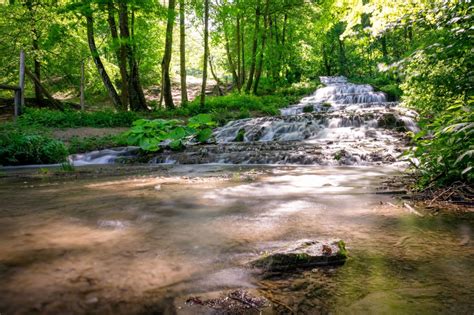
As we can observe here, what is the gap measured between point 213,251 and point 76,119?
14.6 m

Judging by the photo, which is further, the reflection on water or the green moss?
the green moss

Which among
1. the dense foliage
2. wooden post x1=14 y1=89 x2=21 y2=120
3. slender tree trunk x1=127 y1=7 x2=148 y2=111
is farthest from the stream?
slender tree trunk x1=127 y1=7 x2=148 y2=111

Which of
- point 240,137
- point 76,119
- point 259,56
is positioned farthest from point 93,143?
point 259,56

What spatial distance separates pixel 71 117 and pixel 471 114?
15.2 metres

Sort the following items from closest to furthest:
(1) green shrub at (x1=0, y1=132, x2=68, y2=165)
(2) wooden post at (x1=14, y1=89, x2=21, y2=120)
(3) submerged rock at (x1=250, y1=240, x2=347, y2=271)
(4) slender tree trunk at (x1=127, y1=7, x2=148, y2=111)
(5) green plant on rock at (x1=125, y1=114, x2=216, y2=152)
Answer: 1. (3) submerged rock at (x1=250, y1=240, x2=347, y2=271)
2. (1) green shrub at (x1=0, y1=132, x2=68, y2=165)
3. (5) green plant on rock at (x1=125, y1=114, x2=216, y2=152)
4. (2) wooden post at (x1=14, y1=89, x2=21, y2=120)
5. (4) slender tree trunk at (x1=127, y1=7, x2=148, y2=111)

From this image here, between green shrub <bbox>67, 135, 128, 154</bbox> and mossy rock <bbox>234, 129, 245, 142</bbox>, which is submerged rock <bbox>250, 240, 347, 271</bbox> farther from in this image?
mossy rock <bbox>234, 129, 245, 142</bbox>

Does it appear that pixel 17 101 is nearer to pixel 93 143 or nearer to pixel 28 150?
pixel 93 143

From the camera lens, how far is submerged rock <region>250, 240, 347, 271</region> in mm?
2145

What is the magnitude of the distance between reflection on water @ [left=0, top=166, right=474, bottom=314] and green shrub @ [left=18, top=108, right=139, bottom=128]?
442 inches


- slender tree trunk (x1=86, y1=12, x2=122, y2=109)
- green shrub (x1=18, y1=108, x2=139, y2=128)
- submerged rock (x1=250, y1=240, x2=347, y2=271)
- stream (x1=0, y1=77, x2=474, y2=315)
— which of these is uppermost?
slender tree trunk (x1=86, y1=12, x2=122, y2=109)

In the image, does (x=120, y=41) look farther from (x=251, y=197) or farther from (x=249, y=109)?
(x=251, y=197)

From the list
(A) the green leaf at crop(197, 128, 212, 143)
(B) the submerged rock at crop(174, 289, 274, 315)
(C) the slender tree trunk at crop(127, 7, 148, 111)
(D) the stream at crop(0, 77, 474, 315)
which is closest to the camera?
(B) the submerged rock at crop(174, 289, 274, 315)

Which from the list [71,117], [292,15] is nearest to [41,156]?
[71,117]

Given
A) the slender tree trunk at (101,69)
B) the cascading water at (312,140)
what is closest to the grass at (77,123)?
the slender tree trunk at (101,69)
